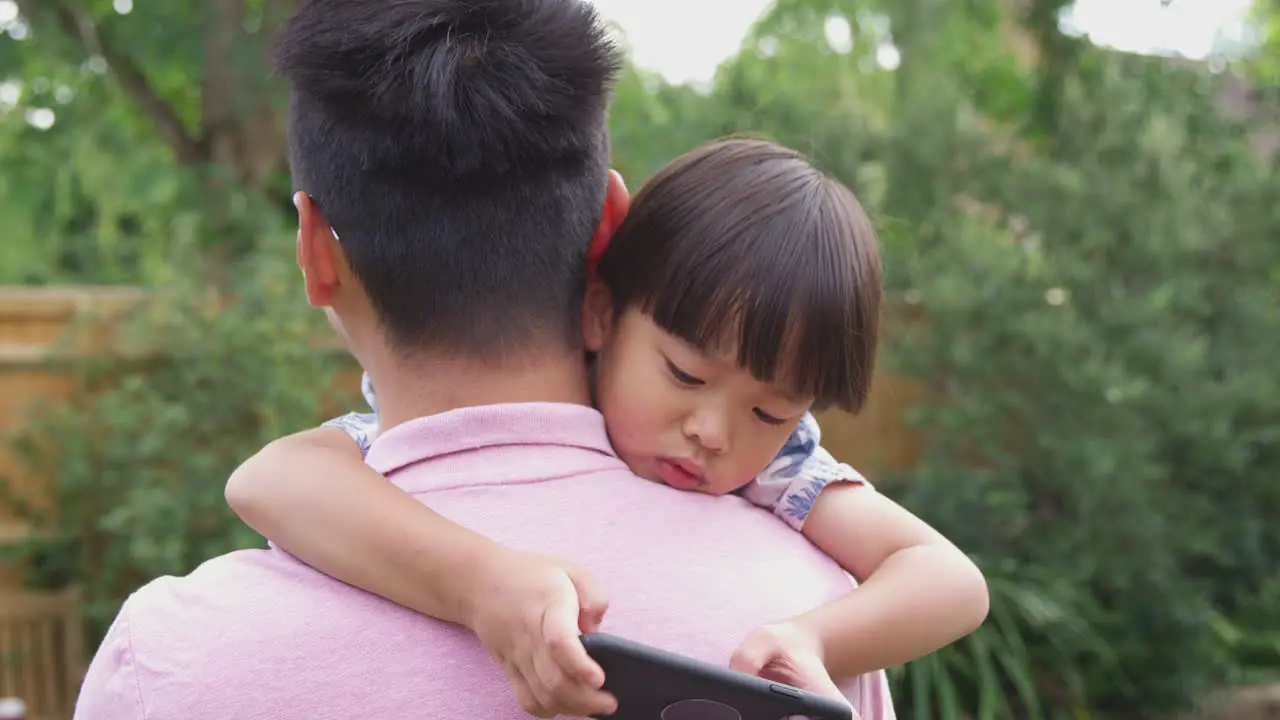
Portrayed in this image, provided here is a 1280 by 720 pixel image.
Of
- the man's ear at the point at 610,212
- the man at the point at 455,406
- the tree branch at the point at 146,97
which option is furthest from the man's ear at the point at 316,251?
the tree branch at the point at 146,97

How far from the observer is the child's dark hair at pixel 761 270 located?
147 cm

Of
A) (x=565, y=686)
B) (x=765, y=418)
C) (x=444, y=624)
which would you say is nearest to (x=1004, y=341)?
(x=765, y=418)

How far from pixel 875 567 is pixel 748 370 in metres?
0.26

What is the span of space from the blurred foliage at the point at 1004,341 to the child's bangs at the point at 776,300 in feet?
10.1

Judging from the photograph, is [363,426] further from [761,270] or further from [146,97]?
[146,97]

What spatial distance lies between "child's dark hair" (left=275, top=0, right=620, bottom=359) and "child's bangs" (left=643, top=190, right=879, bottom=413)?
0.16 m

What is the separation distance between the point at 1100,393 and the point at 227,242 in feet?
12.9

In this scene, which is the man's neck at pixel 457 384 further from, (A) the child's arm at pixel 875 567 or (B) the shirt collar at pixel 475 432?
(A) the child's arm at pixel 875 567

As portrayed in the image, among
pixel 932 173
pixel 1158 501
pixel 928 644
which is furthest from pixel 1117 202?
→ pixel 928 644

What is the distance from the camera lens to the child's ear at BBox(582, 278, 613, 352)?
1.55 m

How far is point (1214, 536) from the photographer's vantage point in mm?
5488

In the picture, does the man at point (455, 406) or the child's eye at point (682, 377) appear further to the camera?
the child's eye at point (682, 377)

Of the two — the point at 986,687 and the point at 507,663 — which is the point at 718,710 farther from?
the point at 986,687

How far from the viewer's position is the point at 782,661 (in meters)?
1.19
